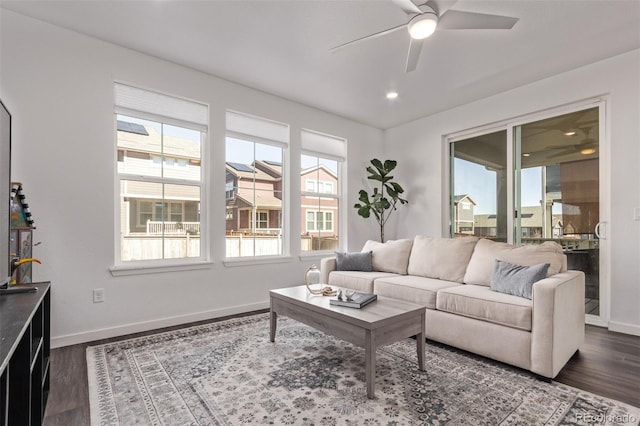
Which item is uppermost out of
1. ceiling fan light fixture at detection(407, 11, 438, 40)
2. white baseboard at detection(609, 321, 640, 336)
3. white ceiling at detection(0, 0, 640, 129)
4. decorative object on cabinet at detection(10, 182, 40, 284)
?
white ceiling at detection(0, 0, 640, 129)

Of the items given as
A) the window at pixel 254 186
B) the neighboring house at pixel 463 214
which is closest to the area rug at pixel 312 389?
the window at pixel 254 186

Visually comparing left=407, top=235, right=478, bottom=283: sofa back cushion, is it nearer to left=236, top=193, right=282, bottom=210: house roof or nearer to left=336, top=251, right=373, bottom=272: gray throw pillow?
left=336, top=251, right=373, bottom=272: gray throw pillow

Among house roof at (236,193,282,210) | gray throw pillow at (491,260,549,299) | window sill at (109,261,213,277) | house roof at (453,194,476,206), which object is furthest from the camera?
house roof at (453,194,476,206)

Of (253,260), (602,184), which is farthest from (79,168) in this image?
(602,184)

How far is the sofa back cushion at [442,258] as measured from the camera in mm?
3371

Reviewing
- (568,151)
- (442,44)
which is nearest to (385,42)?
(442,44)

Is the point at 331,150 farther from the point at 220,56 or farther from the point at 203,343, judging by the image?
the point at 203,343

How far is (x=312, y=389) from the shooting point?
2088mm

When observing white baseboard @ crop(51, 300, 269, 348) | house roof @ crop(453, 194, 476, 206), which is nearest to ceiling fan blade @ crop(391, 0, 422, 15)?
house roof @ crop(453, 194, 476, 206)

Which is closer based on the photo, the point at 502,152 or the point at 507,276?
the point at 507,276

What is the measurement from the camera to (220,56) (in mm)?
3367

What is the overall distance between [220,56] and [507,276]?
338cm

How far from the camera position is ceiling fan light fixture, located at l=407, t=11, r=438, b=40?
224 cm

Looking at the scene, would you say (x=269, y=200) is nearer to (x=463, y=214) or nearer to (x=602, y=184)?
(x=463, y=214)
